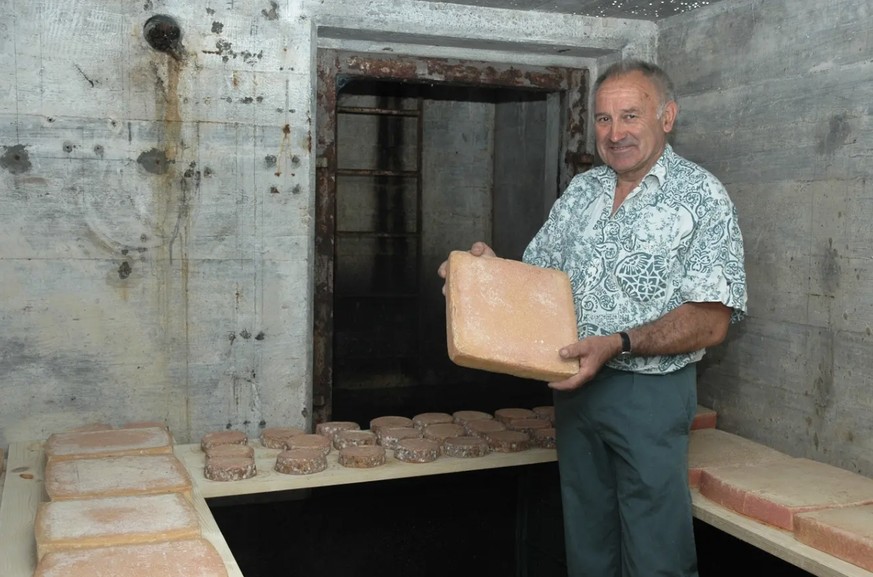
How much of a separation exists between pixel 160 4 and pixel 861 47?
233cm

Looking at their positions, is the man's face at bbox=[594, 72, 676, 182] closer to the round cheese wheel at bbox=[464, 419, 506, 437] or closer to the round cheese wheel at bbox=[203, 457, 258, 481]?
the round cheese wheel at bbox=[464, 419, 506, 437]

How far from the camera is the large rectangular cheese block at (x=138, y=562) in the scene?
1856 millimetres

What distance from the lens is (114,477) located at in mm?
2443

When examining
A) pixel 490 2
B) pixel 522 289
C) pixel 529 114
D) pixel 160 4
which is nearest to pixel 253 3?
pixel 160 4

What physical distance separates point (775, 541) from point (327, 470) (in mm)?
1366

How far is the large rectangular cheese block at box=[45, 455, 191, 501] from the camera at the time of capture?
7.64 feet

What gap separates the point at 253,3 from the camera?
127 inches

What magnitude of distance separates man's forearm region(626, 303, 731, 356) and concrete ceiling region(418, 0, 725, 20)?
1.51m

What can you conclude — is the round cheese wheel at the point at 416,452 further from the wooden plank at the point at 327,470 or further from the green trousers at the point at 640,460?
the green trousers at the point at 640,460

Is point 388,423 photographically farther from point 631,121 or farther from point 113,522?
point 631,121

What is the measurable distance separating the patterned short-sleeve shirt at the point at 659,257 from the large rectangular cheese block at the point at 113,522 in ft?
3.88

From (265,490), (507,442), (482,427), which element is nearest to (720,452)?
(507,442)

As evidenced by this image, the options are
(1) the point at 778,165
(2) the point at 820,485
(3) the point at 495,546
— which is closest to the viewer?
(2) the point at 820,485

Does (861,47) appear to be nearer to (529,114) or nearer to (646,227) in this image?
(646,227)
